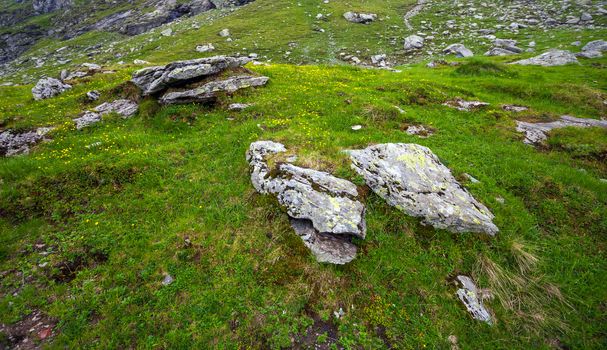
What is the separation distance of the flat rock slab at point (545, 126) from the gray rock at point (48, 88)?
36.7m

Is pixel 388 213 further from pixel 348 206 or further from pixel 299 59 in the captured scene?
pixel 299 59

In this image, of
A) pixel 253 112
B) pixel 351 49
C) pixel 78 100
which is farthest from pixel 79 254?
pixel 351 49

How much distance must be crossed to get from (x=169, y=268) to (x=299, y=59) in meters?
60.0

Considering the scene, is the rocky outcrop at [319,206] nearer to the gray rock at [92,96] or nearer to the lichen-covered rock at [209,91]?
the lichen-covered rock at [209,91]

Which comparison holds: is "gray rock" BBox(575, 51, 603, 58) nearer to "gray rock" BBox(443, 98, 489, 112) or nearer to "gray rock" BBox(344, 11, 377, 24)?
"gray rock" BBox(443, 98, 489, 112)

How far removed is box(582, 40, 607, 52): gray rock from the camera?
3653cm

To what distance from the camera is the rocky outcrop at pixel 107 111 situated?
59.0 ft

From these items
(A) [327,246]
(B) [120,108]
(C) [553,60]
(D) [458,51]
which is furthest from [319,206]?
(D) [458,51]

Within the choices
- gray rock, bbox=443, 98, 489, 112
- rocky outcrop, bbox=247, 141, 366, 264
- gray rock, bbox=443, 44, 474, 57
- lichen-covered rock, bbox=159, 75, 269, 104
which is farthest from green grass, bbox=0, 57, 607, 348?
gray rock, bbox=443, 44, 474, 57

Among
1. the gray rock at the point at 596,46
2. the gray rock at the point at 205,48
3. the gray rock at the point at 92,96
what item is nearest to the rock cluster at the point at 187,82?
the gray rock at the point at 92,96

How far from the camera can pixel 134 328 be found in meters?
7.64

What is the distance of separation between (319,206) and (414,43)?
6179cm

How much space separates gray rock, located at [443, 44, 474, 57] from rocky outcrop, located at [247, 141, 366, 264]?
5122 centimetres

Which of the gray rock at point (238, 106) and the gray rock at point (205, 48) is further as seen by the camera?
the gray rock at point (205, 48)
